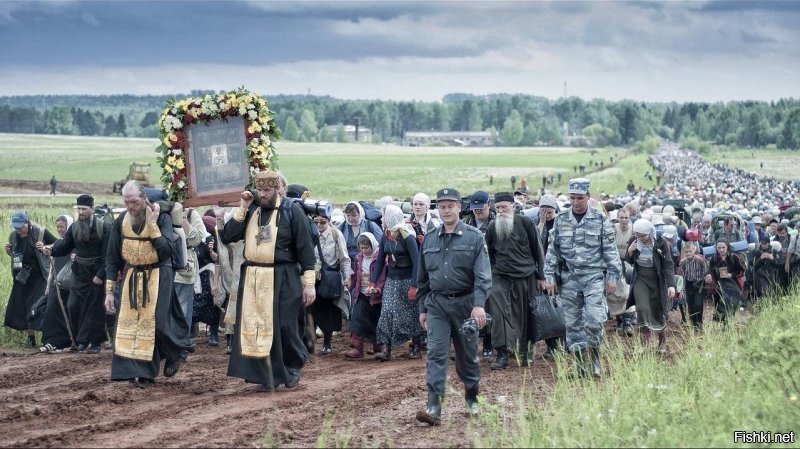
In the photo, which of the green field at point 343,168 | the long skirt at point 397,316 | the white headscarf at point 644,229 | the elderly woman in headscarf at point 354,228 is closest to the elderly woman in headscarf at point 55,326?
the elderly woman in headscarf at point 354,228

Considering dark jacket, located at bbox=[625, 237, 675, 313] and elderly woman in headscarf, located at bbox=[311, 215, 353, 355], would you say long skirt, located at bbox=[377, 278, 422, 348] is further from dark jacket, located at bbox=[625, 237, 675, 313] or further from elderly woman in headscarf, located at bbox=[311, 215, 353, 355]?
dark jacket, located at bbox=[625, 237, 675, 313]

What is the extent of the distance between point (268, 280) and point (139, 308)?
1.33m

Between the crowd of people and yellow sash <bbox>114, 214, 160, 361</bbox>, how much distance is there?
1 cm

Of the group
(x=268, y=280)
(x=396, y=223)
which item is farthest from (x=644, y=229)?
(x=268, y=280)

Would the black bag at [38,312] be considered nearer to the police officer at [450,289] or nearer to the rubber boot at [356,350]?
the rubber boot at [356,350]

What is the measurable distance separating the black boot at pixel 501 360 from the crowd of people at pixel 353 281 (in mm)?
22

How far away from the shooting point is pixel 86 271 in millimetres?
14047

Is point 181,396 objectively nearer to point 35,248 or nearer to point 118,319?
point 118,319

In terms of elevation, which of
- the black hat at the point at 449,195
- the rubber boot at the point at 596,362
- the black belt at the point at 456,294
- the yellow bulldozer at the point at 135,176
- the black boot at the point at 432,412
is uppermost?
the black hat at the point at 449,195

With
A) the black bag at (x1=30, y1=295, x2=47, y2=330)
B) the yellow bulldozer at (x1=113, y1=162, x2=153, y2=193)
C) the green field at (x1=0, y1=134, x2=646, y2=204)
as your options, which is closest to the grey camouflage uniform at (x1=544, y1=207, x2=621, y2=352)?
the black bag at (x1=30, y1=295, x2=47, y2=330)

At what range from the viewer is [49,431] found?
29.7 ft

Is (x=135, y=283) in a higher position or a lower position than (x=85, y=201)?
lower

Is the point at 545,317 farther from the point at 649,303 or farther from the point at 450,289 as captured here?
the point at 450,289

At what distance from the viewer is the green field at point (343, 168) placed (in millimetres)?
68062
